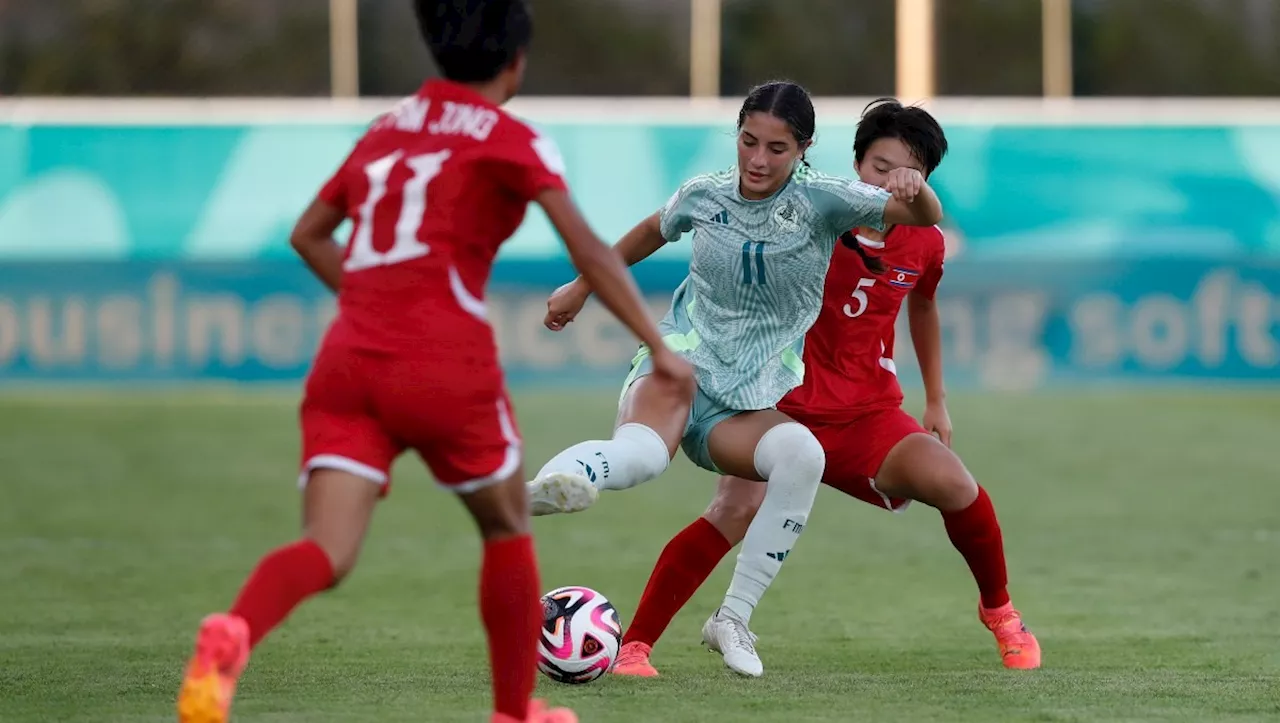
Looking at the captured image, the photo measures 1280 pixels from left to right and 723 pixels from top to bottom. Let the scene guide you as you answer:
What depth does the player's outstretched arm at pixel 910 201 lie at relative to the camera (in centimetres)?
510

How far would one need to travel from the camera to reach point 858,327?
5.80m

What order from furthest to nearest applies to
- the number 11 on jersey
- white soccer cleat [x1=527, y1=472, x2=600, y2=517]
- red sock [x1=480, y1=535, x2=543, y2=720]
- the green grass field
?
the number 11 on jersey
the green grass field
white soccer cleat [x1=527, y1=472, x2=600, y2=517]
red sock [x1=480, y1=535, x2=543, y2=720]

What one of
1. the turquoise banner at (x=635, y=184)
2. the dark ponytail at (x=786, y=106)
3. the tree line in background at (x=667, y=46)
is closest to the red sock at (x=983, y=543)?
the dark ponytail at (x=786, y=106)

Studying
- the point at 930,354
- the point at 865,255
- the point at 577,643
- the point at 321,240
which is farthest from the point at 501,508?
the point at 930,354

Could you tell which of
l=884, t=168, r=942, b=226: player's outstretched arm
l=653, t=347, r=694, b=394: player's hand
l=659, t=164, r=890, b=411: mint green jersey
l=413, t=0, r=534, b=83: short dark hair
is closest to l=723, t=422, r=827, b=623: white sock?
l=659, t=164, r=890, b=411: mint green jersey

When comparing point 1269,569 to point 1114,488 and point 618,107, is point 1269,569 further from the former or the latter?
point 618,107

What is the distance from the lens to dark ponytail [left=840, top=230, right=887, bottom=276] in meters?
5.65

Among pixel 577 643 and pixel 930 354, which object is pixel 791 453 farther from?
pixel 930 354

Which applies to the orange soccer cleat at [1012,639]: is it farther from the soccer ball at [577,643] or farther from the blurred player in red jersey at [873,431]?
the soccer ball at [577,643]

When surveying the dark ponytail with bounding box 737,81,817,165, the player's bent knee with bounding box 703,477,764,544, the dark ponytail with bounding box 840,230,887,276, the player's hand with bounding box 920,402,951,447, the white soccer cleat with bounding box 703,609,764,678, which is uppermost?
the dark ponytail with bounding box 737,81,817,165

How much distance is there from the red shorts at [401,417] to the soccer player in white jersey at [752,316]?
40.9 inches

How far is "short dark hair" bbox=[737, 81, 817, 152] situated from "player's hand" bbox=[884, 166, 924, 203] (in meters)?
0.27

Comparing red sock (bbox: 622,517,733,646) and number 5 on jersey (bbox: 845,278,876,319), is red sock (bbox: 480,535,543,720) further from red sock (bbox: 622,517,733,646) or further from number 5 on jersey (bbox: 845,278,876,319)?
number 5 on jersey (bbox: 845,278,876,319)

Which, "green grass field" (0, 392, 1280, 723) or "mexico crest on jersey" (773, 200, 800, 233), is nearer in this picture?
"green grass field" (0, 392, 1280, 723)
